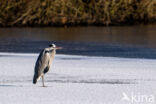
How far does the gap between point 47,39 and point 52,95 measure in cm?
671

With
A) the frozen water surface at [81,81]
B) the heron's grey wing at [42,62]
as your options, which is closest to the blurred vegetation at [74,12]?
the frozen water surface at [81,81]

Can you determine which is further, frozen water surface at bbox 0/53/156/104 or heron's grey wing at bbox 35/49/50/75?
heron's grey wing at bbox 35/49/50/75

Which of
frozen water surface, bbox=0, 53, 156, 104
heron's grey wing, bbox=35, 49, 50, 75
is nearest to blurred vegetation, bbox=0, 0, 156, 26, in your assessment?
frozen water surface, bbox=0, 53, 156, 104

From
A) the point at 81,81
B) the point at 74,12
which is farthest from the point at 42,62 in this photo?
the point at 74,12

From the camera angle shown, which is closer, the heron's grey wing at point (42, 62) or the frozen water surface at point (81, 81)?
the frozen water surface at point (81, 81)

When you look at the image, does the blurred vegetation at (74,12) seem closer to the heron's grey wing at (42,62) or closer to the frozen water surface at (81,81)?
the frozen water surface at (81,81)

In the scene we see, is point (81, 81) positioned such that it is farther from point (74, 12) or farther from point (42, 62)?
point (74, 12)

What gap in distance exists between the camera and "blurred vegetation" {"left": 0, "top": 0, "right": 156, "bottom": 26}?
17.3m

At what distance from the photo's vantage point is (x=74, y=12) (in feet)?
57.3

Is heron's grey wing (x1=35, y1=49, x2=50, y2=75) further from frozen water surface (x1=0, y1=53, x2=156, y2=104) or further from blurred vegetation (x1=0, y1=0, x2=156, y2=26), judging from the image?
blurred vegetation (x1=0, y1=0, x2=156, y2=26)

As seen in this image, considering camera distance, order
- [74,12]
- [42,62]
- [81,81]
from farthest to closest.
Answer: [74,12] → [81,81] → [42,62]

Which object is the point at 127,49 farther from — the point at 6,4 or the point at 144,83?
the point at 6,4

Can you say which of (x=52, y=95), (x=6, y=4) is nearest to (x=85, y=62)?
(x=52, y=95)

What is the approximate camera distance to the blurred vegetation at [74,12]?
56.7 ft
